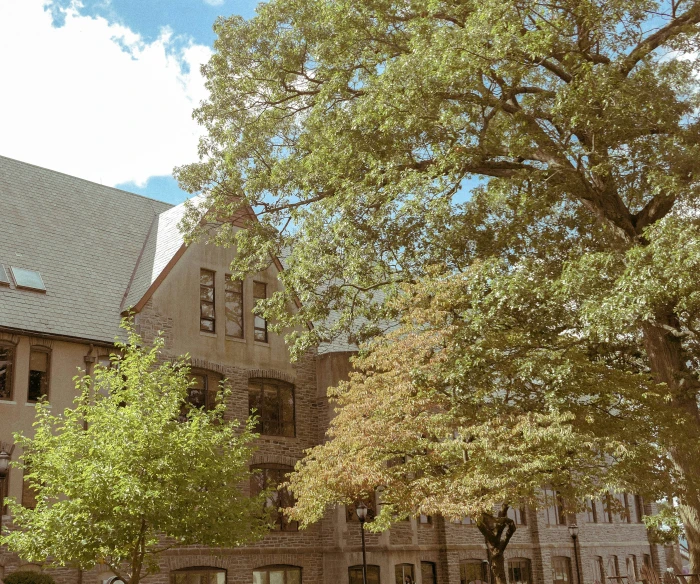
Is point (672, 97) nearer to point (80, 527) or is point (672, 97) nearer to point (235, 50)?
point (235, 50)

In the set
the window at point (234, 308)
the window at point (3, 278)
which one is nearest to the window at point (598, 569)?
the window at point (234, 308)

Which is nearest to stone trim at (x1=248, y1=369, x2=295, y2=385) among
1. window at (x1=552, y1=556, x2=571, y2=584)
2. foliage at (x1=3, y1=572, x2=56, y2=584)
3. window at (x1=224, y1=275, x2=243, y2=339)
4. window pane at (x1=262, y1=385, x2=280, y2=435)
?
window pane at (x1=262, y1=385, x2=280, y2=435)

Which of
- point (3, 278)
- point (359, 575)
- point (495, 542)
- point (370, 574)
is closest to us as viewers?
point (495, 542)

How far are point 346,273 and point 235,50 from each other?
26.0ft

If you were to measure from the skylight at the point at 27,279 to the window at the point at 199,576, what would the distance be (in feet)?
31.3

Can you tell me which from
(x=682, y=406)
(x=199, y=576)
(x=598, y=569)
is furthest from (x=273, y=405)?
(x=598, y=569)

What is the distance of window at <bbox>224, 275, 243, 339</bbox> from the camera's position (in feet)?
92.6

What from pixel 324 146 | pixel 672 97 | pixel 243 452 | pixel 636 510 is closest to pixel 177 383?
pixel 243 452

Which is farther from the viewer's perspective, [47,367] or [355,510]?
[355,510]

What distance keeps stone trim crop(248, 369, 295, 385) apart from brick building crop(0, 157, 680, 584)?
4cm

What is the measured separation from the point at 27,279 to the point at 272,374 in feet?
29.4

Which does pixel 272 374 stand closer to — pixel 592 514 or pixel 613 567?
pixel 592 514

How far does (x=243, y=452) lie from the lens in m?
20.3

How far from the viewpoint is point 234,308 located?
28672 millimetres
